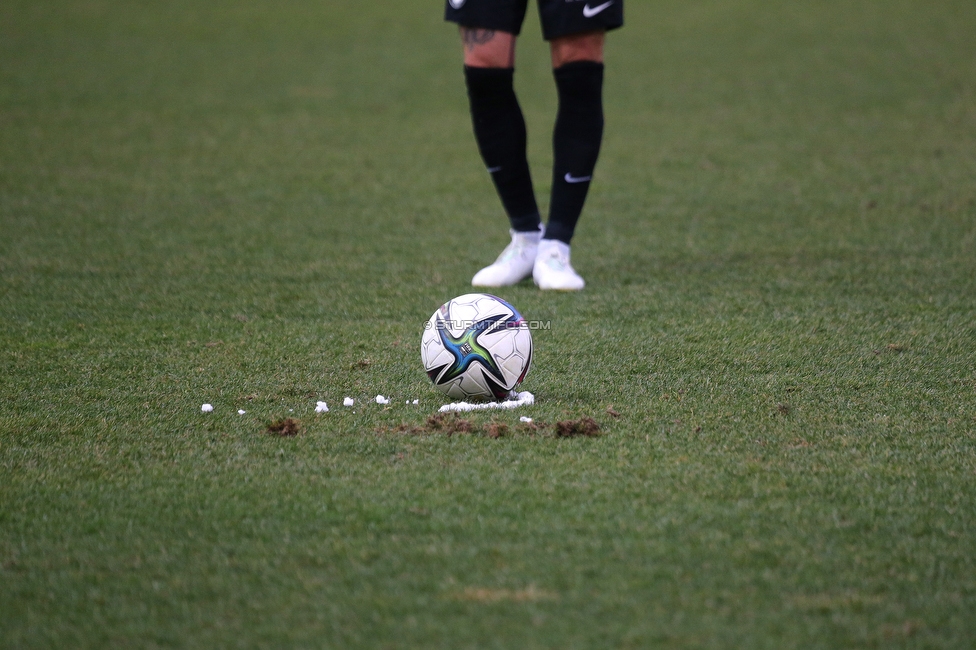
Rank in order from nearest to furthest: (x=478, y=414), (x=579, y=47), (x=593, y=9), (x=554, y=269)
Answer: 1. (x=478, y=414)
2. (x=593, y=9)
3. (x=579, y=47)
4. (x=554, y=269)

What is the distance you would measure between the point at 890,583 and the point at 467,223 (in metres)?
3.85

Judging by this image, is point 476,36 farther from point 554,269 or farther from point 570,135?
point 554,269

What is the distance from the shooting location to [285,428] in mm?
2631

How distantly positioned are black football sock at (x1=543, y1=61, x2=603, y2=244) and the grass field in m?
0.30

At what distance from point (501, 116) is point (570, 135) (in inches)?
11.1

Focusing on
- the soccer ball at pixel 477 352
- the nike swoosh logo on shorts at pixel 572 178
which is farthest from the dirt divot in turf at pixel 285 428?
the nike swoosh logo on shorts at pixel 572 178

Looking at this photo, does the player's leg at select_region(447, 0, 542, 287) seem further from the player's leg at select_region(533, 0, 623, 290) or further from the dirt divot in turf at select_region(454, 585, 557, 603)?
the dirt divot in turf at select_region(454, 585, 557, 603)

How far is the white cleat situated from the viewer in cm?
415

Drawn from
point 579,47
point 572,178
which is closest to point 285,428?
point 572,178

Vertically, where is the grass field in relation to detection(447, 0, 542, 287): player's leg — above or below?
below

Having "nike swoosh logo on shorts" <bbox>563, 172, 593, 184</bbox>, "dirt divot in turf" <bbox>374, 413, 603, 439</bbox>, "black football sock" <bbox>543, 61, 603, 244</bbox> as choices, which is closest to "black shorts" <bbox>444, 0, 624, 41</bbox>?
"black football sock" <bbox>543, 61, 603, 244</bbox>

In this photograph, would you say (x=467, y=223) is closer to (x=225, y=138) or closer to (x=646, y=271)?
(x=646, y=271)

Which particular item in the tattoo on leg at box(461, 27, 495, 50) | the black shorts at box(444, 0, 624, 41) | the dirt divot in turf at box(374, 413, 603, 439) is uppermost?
the black shorts at box(444, 0, 624, 41)

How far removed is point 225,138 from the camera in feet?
26.7
